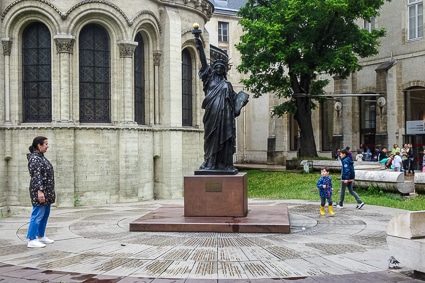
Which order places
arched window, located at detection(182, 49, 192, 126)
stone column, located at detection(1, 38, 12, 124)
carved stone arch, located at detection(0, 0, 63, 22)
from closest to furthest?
carved stone arch, located at detection(0, 0, 63, 22) → stone column, located at detection(1, 38, 12, 124) → arched window, located at detection(182, 49, 192, 126)

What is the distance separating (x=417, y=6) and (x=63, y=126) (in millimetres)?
24252

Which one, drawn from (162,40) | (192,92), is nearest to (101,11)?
(162,40)

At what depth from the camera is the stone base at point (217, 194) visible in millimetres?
11242

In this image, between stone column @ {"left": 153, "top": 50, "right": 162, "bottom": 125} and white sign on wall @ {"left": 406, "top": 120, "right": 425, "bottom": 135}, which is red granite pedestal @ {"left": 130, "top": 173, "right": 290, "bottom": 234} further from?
white sign on wall @ {"left": 406, "top": 120, "right": 425, "bottom": 135}

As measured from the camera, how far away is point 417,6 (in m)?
32.6

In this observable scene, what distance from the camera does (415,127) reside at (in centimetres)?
3247

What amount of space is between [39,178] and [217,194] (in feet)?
12.5

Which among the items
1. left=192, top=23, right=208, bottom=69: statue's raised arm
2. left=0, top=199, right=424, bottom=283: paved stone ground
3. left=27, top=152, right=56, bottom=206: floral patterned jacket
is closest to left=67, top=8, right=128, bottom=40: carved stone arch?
left=192, top=23, right=208, bottom=69: statue's raised arm

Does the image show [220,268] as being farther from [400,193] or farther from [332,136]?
[332,136]

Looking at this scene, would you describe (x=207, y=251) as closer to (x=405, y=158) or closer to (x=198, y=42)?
(x=198, y=42)

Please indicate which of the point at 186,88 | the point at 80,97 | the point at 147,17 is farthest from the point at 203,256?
the point at 186,88

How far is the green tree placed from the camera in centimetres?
2795

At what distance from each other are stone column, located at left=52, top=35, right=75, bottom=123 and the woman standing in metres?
10.2

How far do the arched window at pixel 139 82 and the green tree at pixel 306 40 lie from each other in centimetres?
853
